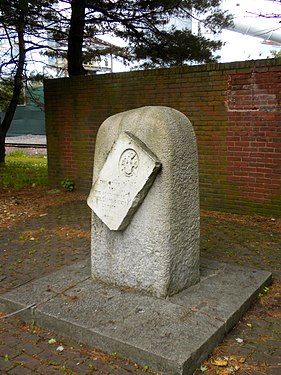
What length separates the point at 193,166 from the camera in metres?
3.23

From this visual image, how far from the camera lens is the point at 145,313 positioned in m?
2.96

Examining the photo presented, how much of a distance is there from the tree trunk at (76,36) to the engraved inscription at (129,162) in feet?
22.7

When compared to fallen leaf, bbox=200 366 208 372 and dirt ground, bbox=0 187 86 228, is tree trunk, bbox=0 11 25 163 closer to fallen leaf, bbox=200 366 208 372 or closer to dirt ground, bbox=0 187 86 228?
dirt ground, bbox=0 187 86 228

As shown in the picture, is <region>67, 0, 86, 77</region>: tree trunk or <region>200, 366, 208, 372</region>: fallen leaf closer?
<region>200, 366, 208, 372</region>: fallen leaf

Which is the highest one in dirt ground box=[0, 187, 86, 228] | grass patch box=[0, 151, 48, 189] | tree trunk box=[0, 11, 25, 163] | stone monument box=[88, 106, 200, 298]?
tree trunk box=[0, 11, 25, 163]

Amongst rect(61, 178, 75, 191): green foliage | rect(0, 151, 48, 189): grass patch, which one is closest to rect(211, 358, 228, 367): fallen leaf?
rect(61, 178, 75, 191): green foliage

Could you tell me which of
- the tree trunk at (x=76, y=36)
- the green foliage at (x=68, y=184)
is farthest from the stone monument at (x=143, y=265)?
the tree trunk at (x=76, y=36)

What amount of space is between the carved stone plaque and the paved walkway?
982mm

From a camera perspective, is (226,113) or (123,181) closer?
(123,181)

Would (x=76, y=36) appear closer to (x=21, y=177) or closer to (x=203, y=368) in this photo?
(x=21, y=177)

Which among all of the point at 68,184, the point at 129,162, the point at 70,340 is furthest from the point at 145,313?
the point at 68,184

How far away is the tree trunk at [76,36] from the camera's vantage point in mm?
9219

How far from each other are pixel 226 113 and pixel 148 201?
3673mm

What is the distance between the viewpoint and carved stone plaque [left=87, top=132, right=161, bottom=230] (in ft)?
10.0
